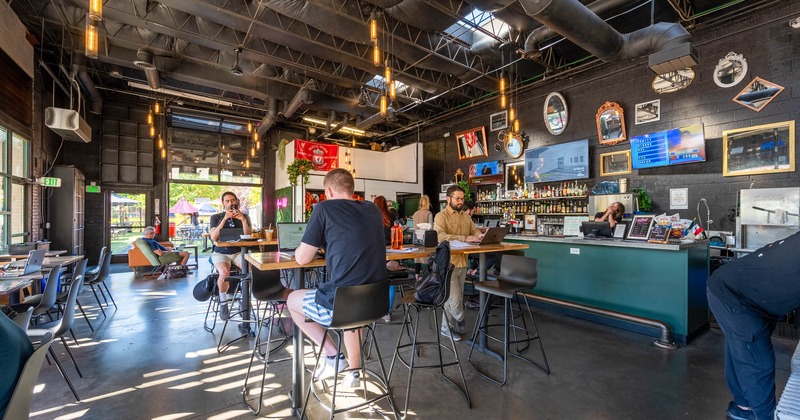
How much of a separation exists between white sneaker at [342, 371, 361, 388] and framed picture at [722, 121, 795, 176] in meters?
6.34

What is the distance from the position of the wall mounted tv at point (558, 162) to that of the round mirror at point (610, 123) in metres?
0.34

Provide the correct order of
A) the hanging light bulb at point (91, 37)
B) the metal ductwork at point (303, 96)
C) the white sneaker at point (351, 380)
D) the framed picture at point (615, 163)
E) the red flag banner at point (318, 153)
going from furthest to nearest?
the red flag banner at point (318, 153) < the metal ductwork at point (303, 96) < the framed picture at point (615, 163) < the hanging light bulb at point (91, 37) < the white sneaker at point (351, 380)

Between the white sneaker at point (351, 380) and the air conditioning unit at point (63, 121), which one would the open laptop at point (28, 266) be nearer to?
the white sneaker at point (351, 380)

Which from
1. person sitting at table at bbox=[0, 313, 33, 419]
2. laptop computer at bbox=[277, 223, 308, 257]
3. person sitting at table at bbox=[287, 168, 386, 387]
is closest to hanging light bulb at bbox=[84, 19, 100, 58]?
laptop computer at bbox=[277, 223, 308, 257]

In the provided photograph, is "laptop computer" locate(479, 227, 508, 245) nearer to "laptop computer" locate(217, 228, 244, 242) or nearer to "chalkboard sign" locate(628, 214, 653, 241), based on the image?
"chalkboard sign" locate(628, 214, 653, 241)

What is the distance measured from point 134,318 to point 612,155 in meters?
8.52

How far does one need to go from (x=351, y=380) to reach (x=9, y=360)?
2.06m

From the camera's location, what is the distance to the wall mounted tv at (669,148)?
18.6 feet

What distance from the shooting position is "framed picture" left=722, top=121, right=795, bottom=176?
4.88 meters

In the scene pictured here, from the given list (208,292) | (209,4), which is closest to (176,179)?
(209,4)

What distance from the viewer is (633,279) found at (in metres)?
4.05

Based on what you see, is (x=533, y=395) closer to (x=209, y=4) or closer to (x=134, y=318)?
(x=134, y=318)

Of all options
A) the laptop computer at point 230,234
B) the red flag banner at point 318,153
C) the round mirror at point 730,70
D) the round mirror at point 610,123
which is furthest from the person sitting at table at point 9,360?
Result: the red flag banner at point 318,153

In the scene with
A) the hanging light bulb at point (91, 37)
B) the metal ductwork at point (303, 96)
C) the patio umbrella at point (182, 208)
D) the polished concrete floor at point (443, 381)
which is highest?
the metal ductwork at point (303, 96)
